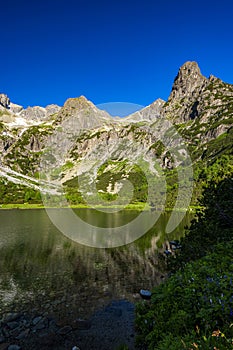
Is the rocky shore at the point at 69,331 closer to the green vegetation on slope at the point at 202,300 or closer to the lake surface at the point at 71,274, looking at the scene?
the lake surface at the point at 71,274

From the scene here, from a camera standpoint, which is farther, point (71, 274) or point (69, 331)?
point (71, 274)

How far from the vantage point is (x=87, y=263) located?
35500 mm

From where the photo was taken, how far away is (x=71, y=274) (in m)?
30.2

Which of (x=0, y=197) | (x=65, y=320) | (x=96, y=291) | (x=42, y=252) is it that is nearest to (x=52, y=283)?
(x=96, y=291)

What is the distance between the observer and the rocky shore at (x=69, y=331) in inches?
617

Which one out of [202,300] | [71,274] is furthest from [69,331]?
[71,274]

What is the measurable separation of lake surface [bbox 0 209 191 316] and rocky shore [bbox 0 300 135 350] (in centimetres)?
151

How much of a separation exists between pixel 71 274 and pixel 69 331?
13.2m

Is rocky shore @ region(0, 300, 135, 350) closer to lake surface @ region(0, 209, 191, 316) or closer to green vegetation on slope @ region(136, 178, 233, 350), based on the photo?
lake surface @ region(0, 209, 191, 316)

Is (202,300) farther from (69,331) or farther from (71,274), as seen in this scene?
(71,274)

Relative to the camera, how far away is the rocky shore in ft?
51.4

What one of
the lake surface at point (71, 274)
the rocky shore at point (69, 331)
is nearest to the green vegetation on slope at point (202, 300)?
the rocky shore at point (69, 331)

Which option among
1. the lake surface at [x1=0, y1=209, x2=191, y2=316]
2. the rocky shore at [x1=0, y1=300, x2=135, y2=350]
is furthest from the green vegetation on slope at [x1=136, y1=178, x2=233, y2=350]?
the lake surface at [x1=0, y1=209, x2=191, y2=316]

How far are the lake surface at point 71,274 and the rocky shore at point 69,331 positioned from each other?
1.51 metres
